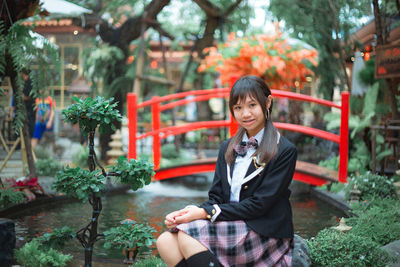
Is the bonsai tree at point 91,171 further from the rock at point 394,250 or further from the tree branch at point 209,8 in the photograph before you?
the tree branch at point 209,8

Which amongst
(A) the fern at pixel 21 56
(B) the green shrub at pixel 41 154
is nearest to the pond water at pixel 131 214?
(A) the fern at pixel 21 56

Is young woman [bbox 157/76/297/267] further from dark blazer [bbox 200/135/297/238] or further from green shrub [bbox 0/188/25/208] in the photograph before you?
green shrub [bbox 0/188/25/208]

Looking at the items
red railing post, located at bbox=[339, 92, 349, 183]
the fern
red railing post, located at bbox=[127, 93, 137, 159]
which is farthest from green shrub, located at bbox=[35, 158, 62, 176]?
red railing post, located at bbox=[339, 92, 349, 183]

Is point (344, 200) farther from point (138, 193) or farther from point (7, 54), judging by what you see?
point (7, 54)

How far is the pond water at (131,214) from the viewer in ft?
16.6

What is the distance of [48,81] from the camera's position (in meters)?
6.27

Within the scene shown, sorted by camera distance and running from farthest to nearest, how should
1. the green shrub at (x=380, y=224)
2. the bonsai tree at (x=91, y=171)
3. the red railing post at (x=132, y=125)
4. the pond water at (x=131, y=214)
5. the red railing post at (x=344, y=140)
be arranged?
the red railing post at (x=132, y=125) → the red railing post at (x=344, y=140) → the pond water at (x=131, y=214) → the green shrub at (x=380, y=224) → the bonsai tree at (x=91, y=171)

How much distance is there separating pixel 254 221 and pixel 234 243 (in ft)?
0.51

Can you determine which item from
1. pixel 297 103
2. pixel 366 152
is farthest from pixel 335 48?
pixel 366 152

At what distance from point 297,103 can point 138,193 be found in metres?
5.06

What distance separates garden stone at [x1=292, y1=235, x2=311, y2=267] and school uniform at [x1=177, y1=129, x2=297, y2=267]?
312 mm

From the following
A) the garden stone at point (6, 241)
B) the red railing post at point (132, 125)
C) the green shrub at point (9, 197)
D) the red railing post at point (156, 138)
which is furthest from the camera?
the red railing post at point (156, 138)

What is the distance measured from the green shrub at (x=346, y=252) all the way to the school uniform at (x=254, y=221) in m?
0.56

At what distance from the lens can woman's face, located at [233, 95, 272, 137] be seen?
265 cm
